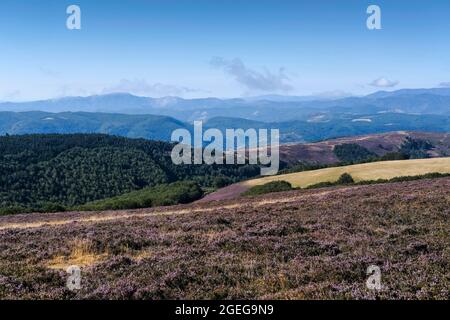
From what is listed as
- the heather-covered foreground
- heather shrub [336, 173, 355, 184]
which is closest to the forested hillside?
heather shrub [336, 173, 355, 184]

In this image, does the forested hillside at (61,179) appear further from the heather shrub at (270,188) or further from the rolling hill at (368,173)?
the heather shrub at (270,188)

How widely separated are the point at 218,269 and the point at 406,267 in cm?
551

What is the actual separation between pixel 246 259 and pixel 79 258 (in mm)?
6716

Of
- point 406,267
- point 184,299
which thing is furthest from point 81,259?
point 406,267

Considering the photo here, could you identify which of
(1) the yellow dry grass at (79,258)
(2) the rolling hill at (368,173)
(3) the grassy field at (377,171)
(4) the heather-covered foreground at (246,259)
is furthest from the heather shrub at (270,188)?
(1) the yellow dry grass at (79,258)

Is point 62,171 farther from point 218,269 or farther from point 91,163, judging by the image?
point 218,269

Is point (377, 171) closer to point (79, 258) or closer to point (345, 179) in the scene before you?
point (345, 179)

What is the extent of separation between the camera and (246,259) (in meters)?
14.9

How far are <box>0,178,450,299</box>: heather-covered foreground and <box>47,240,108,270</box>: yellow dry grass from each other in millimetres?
50

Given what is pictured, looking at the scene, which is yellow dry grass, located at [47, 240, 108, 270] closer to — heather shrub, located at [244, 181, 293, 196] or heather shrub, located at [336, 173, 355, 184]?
heather shrub, located at [244, 181, 293, 196]

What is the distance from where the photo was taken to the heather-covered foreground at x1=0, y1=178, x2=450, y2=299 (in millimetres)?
11273

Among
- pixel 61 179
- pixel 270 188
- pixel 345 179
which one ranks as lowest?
pixel 61 179

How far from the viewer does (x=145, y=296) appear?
36.9 ft

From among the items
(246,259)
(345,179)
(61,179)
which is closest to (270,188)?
(345,179)
